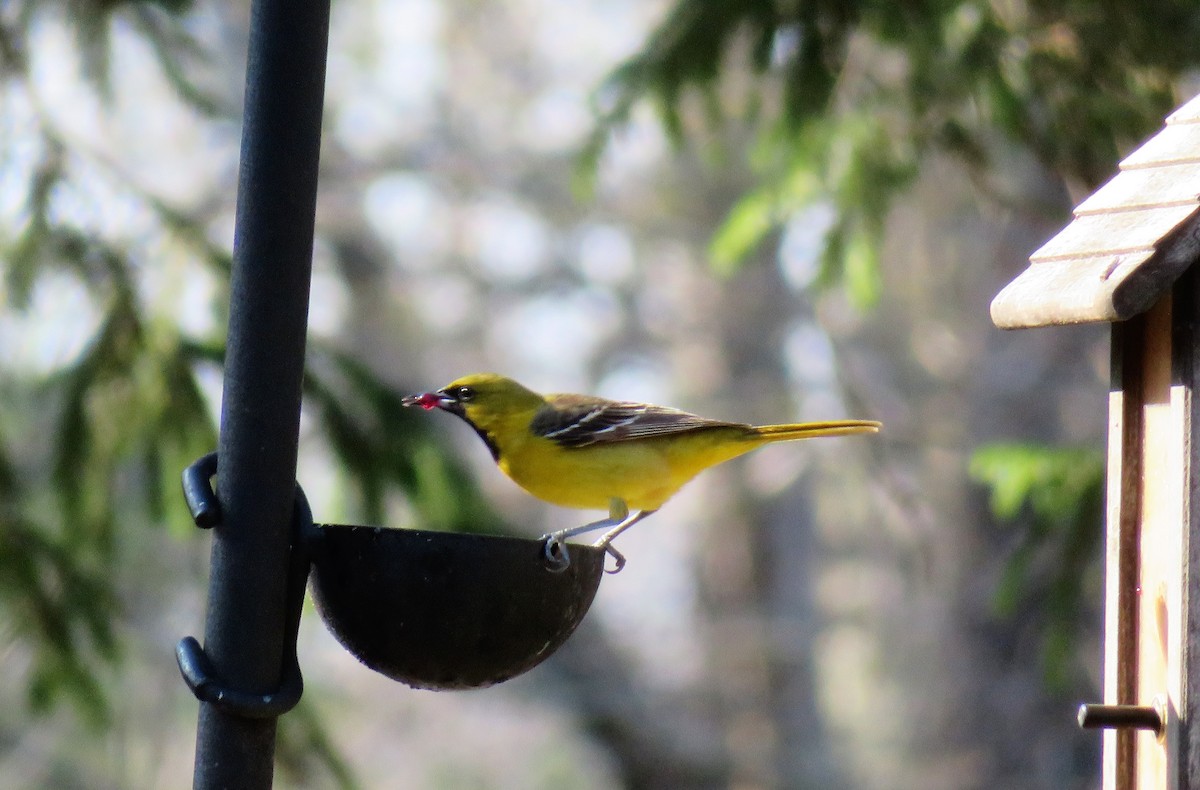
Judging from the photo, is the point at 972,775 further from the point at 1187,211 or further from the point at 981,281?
the point at 1187,211

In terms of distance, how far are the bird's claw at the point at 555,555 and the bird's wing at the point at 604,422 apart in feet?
6.73

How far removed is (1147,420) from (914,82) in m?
3.02

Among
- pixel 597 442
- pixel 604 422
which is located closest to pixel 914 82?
pixel 604 422

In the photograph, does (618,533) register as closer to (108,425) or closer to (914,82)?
(108,425)

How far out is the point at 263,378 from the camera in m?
2.62

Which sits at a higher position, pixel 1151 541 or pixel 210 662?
pixel 1151 541

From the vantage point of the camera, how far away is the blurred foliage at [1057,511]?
18.2 ft

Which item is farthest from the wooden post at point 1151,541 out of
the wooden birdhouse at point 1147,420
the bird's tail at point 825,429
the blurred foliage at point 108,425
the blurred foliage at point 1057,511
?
the blurred foliage at point 108,425

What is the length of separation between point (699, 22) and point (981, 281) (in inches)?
315

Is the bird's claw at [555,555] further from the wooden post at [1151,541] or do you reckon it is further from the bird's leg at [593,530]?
the wooden post at [1151,541]

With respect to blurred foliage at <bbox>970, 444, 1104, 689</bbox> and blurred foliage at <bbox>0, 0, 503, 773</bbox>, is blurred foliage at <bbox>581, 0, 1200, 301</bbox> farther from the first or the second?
blurred foliage at <bbox>0, 0, 503, 773</bbox>

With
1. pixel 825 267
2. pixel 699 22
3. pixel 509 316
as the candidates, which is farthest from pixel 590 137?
pixel 509 316

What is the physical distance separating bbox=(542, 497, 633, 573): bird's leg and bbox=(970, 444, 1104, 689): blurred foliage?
1.56 m

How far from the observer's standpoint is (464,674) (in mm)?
2883
